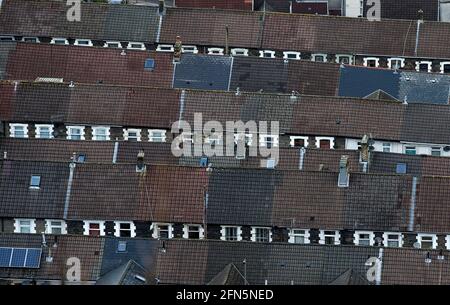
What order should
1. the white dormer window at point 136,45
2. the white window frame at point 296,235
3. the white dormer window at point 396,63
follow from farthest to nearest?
1. the white dormer window at point 136,45
2. the white dormer window at point 396,63
3. the white window frame at point 296,235

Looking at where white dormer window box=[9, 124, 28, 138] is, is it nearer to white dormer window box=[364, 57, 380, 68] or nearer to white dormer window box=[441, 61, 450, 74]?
white dormer window box=[364, 57, 380, 68]

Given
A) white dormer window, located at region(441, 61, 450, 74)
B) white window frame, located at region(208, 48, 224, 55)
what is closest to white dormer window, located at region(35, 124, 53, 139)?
white window frame, located at region(208, 48, 224, 55)

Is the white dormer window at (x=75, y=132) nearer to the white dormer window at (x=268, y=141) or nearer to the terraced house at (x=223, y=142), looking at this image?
the terraced house at (x=223, y=142)

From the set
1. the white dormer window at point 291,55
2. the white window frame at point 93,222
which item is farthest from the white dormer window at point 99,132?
the white dormer window at point 291,55

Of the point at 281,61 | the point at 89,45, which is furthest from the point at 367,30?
the point at 89,45

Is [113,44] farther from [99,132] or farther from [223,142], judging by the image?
[223,142]

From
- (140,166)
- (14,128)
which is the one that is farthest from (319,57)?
(140,166)

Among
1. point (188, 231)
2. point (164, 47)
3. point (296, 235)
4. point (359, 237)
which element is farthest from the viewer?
point (164, 47)
